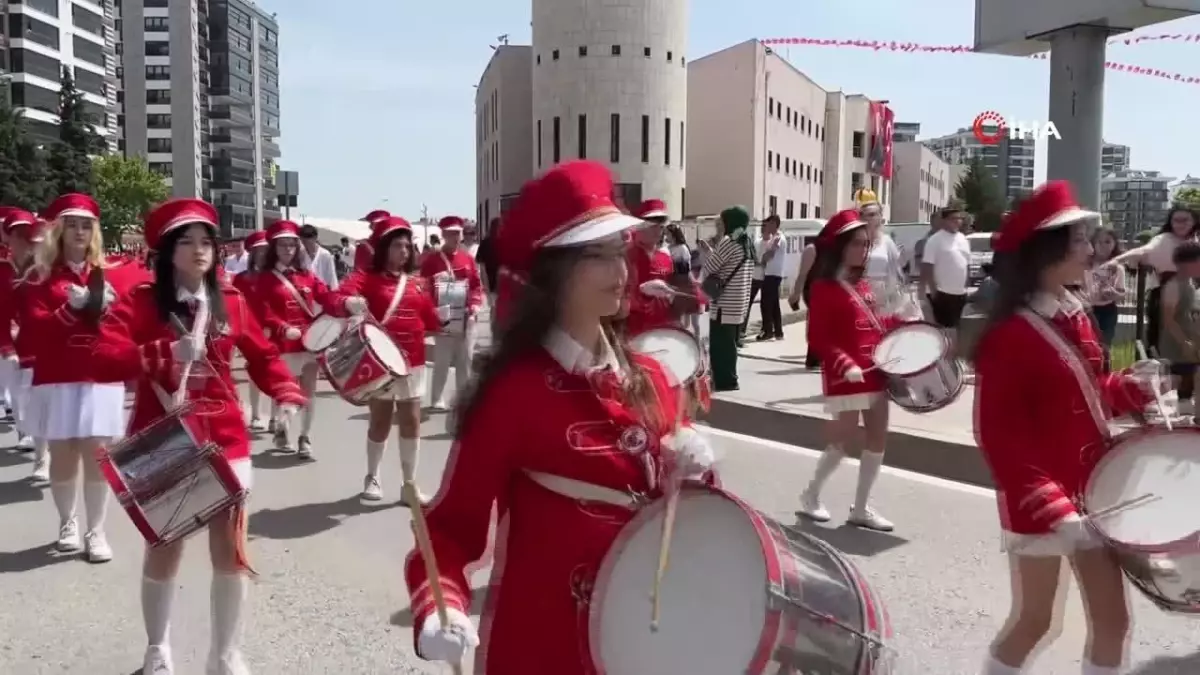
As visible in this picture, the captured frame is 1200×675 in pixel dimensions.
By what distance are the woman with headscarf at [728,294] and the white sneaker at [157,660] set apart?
7.24m

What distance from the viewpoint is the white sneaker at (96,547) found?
19.1ft

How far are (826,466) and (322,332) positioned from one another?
328 centimetres

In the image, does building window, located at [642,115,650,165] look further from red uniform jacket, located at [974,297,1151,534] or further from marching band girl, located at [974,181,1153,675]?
red uniform jacket, located at [974,297,1151,534]

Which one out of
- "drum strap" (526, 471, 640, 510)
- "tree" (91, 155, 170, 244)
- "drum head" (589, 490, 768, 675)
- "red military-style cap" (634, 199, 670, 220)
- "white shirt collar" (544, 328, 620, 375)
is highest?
"tree" (91, 155, 170, 244)

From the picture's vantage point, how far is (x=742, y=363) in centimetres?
1305

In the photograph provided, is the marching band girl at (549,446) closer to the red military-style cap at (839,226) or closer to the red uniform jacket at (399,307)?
the red military-style cap at (839,226)

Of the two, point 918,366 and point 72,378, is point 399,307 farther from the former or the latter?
point 918,366

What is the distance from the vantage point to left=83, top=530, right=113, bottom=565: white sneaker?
5809 millimetres

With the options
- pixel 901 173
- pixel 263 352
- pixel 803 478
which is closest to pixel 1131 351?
pixel 803 478

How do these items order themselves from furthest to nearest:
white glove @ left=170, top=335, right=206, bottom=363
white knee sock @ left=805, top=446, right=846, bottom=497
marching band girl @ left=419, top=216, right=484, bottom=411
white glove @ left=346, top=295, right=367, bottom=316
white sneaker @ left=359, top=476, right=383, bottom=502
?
marching band girl @ left=419, top=216, right=484, bottom=411, white sneaker @ left=359, top=476, right=383, bottom=502, white glove @ left=346, top=295, right=367, bottom=316, white knee sock @ left=805, top=446, right=846, bottom=497, white glove @ left=170, top=335, right=206, bottom=363

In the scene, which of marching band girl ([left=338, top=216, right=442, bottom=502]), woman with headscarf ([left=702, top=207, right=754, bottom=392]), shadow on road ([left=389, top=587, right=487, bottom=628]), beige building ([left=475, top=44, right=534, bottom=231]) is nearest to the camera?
shadow on road ([left=389, top=587, right=487, bottom=628])

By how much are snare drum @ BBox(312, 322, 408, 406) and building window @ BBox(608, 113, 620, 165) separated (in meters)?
44.6

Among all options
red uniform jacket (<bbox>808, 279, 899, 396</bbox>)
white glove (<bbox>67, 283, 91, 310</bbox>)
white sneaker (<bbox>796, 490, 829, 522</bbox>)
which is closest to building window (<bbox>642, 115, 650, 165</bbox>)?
white sneaker (<bbox>796, 490, 829, 522</bbox>)

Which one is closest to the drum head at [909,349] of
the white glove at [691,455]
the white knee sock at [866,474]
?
the white knee sock at [866,474]
